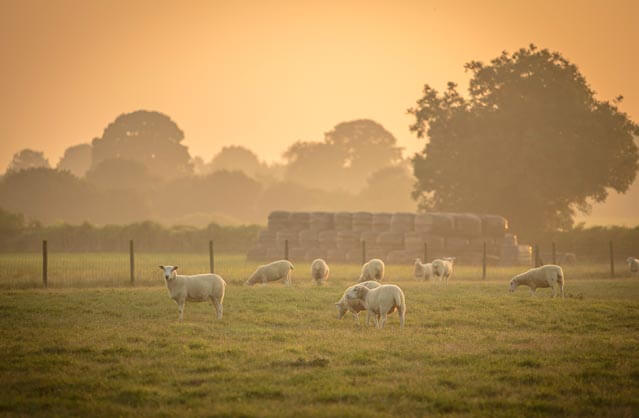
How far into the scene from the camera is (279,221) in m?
48.4

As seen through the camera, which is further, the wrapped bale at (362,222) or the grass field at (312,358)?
the wrapped bale at (362,222)

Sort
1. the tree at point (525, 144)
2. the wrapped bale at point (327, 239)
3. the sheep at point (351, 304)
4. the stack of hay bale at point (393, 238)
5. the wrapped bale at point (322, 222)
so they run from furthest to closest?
the tree at point (525, 144), the wrapped bale at point (322, 222), the wrapped bale at point (327, 239), the stack of hay bale at point (393, 238), the sheep at point (351, 304)

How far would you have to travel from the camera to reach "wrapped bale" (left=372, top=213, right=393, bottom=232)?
46.8 meters

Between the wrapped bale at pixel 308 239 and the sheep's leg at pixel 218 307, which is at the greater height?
the wrapped bale at pixel 308 239

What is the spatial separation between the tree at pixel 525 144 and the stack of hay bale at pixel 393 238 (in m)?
8.73

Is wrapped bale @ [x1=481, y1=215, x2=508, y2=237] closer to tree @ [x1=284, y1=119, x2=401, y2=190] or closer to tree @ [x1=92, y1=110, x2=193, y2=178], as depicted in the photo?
tree @ [x1=92, y1=110, x2=193, y2=178]

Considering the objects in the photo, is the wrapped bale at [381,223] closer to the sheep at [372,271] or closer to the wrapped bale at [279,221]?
the wrapped bale at [279,221]

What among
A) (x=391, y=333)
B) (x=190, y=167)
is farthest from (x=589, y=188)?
(x=190, y=167)

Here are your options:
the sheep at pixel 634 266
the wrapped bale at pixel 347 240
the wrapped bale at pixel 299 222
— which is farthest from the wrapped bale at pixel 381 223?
the sheep at pixel 634 266

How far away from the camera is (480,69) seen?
189ft

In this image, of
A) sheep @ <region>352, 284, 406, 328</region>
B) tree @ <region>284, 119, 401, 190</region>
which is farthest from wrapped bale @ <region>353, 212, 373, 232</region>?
tree @ <region>284, 119, 401, 190</region>

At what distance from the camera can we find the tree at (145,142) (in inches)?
5817

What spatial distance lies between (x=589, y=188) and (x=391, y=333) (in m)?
42.4

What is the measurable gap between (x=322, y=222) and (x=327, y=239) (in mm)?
1623
